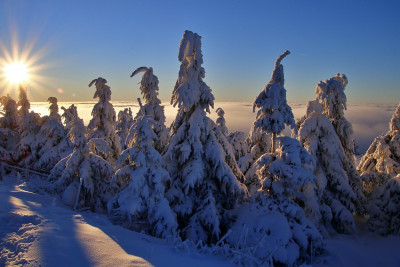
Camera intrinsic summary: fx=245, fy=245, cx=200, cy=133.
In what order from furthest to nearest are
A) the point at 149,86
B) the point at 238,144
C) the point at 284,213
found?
the point at 238,144 < the point at 149,86 < the point at 284,213

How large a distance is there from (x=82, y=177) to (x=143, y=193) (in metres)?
4.65

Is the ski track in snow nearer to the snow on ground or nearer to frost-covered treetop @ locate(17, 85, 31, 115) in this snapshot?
the snow on ground

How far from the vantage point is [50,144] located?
76.5 feet

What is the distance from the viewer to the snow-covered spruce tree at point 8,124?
26.2 m

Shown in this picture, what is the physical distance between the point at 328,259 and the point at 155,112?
47.4ft

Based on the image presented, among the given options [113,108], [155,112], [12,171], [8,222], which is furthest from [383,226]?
[12,171]

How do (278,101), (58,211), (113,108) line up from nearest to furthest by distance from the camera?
(58,211), (278,101), (113,108)

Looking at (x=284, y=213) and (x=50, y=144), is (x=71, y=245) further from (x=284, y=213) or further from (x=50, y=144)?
(x=50, y=144)

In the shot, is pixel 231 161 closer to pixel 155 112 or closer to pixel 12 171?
pixel 155 112

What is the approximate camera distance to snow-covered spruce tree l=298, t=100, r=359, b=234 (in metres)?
16.5

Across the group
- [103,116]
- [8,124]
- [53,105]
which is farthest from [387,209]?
[8,124]

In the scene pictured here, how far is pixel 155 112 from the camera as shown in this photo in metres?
18.9

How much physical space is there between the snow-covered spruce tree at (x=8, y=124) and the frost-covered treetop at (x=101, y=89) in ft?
43.0

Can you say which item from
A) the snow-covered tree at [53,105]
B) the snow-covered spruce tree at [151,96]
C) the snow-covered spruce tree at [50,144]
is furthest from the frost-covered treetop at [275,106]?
the snow-covered tree at [53,105]
